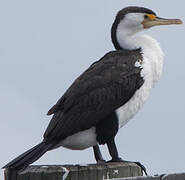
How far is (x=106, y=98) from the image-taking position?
573 centimetres

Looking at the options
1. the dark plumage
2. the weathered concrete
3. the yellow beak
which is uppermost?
the yellow beak

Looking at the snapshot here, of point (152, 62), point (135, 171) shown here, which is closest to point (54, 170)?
point (135, 171)

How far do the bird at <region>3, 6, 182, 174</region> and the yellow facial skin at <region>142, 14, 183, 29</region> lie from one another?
26 centimetres

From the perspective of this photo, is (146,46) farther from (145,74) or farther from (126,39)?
(145,74)

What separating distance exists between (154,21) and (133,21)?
282 mm

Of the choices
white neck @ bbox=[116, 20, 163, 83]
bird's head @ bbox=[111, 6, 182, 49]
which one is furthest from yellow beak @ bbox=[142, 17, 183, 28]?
white neck @ bbox=[116, 20, 163, 83]

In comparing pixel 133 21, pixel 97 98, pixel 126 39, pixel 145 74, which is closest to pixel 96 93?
pixel 97 98

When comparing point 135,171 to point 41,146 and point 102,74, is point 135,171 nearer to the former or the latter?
point 41,146

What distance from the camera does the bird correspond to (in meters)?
5.39

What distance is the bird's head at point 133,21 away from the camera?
6389 mm

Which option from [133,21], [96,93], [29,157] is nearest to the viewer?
[29,157]

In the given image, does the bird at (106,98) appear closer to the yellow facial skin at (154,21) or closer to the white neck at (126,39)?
the white neck at (126,39)

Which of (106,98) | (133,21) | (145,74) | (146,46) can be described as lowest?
(106,98)

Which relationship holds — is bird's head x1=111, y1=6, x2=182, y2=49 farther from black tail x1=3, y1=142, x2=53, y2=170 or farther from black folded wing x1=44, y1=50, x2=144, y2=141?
black tail x1=3, y1=142, x2=53, y2=170
